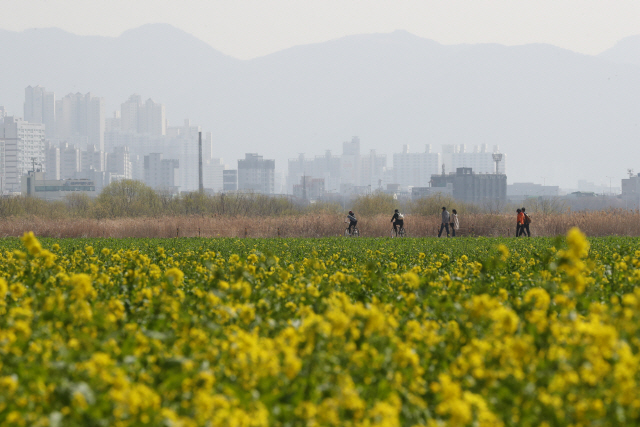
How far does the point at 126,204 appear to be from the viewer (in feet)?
186

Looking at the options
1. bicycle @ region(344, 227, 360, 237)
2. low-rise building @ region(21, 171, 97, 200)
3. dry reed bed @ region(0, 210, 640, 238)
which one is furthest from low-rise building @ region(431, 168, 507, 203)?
bicycle @ region(344, 227, 360, 237)

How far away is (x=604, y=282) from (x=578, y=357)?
16.1 feet

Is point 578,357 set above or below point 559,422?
above

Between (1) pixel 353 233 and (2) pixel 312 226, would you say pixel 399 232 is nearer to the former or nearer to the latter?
(1) pixel 353 233

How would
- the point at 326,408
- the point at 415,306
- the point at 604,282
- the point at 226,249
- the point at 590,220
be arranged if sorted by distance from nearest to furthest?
the point at 326,408 → the point at 415,306 → the point at 604,282 → the point at 226,249 → the point at 590,220

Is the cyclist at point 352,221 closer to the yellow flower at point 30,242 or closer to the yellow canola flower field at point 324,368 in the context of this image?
the yellow canola flower field at point 324,368

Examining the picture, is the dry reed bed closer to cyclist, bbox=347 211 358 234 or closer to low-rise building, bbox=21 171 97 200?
cyclist, bbox=347 211 358 234

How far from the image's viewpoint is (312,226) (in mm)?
29984

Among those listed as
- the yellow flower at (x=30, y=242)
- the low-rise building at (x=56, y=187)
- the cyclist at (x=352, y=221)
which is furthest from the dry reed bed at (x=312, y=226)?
the low-rise building at (x=56, y=187)

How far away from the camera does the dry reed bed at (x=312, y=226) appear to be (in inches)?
1140

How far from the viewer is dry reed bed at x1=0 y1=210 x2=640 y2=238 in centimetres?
2895

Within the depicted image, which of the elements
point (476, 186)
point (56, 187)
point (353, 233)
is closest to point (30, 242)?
point (353, 233)

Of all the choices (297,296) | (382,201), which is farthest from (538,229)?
(382,201)

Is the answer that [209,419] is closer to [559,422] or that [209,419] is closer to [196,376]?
[196,376]
